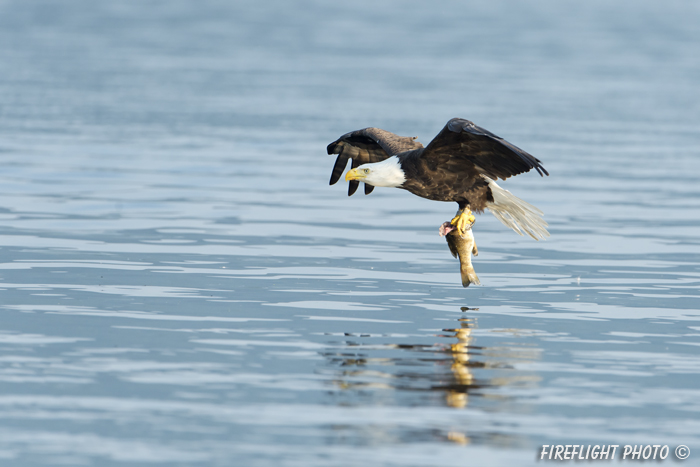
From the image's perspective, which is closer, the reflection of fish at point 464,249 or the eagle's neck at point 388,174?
the reflection of fish at point 464,249

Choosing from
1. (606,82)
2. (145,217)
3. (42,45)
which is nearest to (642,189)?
(145,217)

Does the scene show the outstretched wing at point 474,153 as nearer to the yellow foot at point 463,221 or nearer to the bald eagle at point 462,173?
the bald eagle at point 462,173

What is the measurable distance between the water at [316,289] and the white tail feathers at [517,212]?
0.40 m

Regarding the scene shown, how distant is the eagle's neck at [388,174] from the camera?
392 inches

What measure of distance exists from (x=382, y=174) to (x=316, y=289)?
111cm

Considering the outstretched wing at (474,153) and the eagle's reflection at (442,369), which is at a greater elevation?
the outstretched wing at (474,153)

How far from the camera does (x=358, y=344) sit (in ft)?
25.7

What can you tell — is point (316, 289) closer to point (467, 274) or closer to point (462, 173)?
point (467, 274)

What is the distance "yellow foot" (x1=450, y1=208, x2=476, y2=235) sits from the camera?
31.3 feet

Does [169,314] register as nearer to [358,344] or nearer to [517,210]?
[358,344]

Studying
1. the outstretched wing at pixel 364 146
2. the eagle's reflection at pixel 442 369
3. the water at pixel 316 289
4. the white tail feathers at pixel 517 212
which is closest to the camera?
the water at pixel 316 289

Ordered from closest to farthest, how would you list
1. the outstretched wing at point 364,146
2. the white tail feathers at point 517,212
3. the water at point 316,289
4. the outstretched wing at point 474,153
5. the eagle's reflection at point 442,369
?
the water at point 316,289 → the eagle's reflection at point 442,369 → the outstretched wing at point 474,153 → the white tail feathers at point 517,212 → the outstretched wing at point 364,146

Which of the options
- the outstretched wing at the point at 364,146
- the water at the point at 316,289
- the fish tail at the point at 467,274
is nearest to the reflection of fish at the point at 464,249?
the fish tail at the point at 467,274

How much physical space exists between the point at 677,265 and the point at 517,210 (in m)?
1.50
